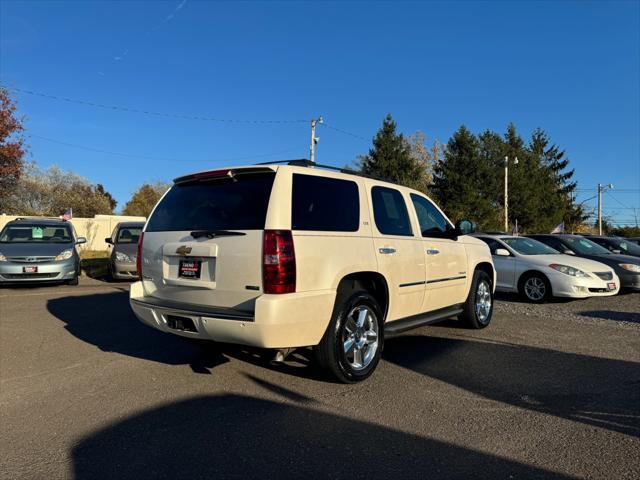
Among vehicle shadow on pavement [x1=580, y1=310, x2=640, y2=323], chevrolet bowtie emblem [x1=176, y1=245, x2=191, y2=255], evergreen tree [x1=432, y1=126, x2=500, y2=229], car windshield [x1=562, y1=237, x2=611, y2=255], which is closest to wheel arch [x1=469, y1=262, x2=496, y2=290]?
vehicle shadow on pavement [x1=580, y1=310, x2=640, y2=323]

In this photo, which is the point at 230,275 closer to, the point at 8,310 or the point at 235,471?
the point at 235,471

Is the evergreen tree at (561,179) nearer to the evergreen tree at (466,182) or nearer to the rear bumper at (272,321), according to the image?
the evergreen tree at (466,182)

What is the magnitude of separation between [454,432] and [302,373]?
1727 mm

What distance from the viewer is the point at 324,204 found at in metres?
4.14

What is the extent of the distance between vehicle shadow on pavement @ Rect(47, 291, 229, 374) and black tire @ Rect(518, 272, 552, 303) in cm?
724

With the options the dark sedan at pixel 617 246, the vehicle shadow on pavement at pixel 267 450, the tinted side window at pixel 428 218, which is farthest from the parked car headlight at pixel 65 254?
the dark sedan at pixel 617 246

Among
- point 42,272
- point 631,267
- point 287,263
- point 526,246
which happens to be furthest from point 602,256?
point 42,272

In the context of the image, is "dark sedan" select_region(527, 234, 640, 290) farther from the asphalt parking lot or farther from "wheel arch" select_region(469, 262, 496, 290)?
"wheel arch" select_region(469, 262, 496, 290)

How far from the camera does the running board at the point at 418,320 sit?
15.5ft

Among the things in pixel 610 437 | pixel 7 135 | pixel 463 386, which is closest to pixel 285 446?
pixel 463 386

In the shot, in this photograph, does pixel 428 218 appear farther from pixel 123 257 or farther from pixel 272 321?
pixel 123 257

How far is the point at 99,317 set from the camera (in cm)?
748

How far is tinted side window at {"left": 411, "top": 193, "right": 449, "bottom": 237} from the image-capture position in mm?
5523

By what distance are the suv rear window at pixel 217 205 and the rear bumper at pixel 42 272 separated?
741 cm
